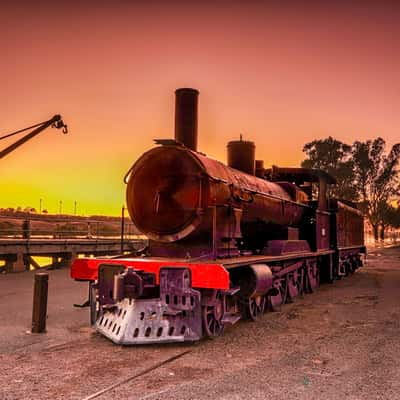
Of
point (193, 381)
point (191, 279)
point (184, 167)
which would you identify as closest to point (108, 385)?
point (193, 381)

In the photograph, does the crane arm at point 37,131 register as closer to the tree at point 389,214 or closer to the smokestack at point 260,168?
the smokestack at point 260,168

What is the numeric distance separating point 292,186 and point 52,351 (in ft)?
23.2

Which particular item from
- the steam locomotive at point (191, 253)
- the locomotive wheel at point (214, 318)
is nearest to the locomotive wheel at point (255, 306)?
the steam locomotive at point (191, 253)

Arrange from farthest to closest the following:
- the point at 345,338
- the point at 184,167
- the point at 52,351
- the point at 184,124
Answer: the point at 184,124 < the point at 184,167 < the point at 345,338 < the point at 52,351

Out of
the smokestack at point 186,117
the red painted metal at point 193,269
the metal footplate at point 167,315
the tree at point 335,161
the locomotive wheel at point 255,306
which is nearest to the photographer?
the red painted metal at point 193,269

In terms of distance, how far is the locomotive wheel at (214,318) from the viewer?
6348 millimetres

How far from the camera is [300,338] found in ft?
21.6

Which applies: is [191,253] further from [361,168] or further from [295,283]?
[361,168]

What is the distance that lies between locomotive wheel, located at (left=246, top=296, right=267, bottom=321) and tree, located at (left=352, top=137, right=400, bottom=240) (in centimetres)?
4318

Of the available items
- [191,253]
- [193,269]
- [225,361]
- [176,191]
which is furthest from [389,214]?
[225,361]

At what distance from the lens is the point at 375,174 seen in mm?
49406

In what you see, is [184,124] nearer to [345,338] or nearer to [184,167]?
[184,167]

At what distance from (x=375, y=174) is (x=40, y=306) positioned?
47729mm

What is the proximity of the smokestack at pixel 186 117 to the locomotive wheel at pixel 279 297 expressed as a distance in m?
3.21
